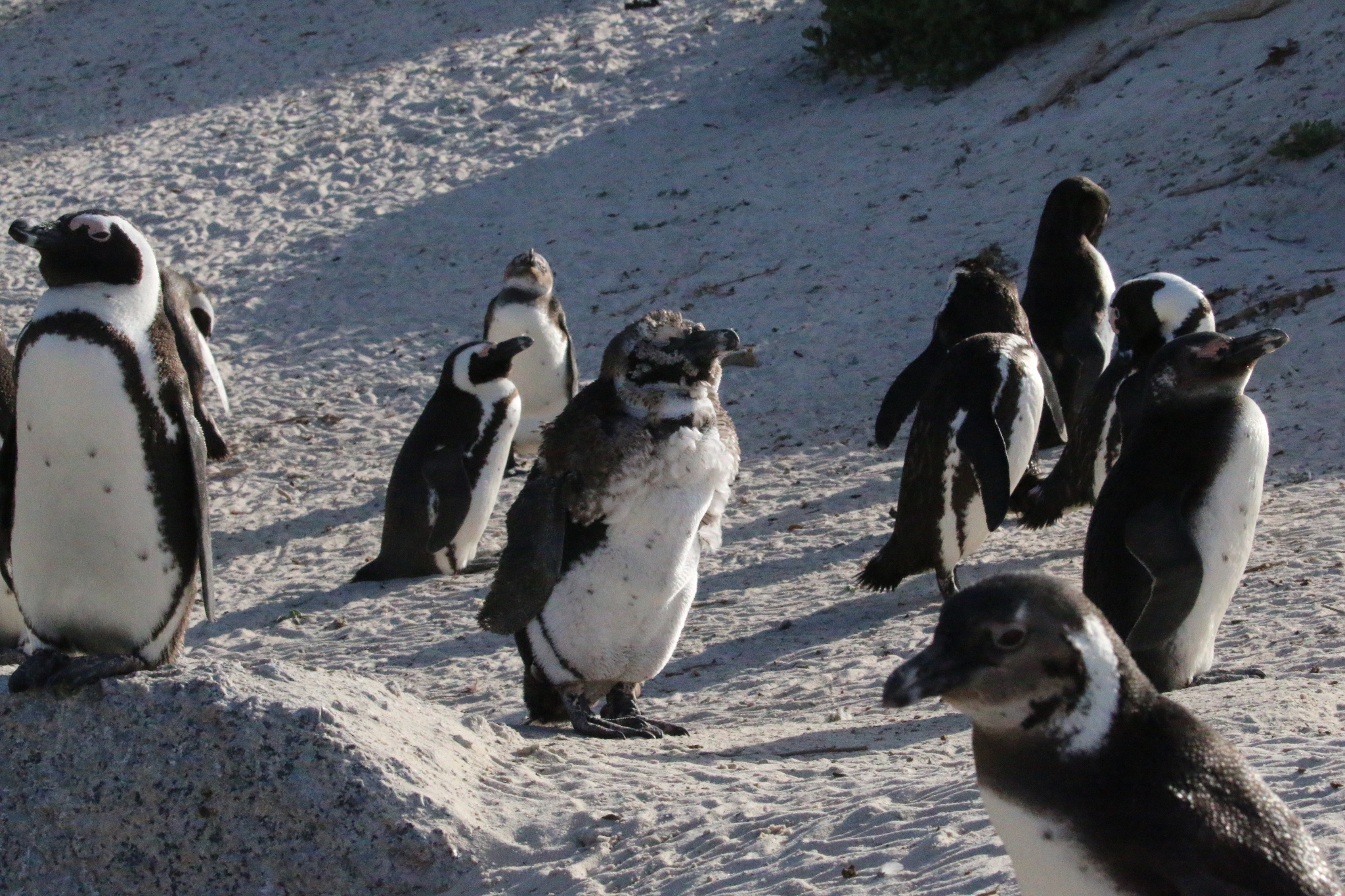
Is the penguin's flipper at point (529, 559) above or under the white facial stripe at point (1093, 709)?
under

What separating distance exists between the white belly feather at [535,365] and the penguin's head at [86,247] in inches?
201

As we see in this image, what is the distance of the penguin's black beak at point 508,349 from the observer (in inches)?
280

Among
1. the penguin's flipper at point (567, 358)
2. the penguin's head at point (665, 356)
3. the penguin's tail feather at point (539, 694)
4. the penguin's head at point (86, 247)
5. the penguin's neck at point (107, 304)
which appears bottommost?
the penguin's tail feather at point (539, 694)

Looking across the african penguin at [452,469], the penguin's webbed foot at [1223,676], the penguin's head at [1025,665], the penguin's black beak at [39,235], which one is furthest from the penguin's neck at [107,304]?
the african penguin at [452,469]

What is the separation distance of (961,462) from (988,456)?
118 mm

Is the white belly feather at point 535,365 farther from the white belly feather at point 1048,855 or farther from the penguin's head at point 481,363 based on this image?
the white belly feather at point 1048,855

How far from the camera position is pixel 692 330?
4.43 m

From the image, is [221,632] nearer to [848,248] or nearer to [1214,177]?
[848,248]

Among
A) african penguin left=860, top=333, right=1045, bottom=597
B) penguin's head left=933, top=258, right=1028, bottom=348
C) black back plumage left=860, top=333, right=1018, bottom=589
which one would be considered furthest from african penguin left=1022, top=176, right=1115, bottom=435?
black back plumage left=860, top=333, right=1018, bottom=589

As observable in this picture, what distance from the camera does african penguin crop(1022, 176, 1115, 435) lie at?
7.43m

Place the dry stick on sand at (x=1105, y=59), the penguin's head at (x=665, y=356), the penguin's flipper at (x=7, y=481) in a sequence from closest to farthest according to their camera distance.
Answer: the penguin's flipper at (x=7, y=481) < the penguin's head at (x=665, y=356) < the dry stick on sand at (x=1105, y=59)

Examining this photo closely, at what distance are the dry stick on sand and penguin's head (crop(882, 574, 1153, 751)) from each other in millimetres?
9509

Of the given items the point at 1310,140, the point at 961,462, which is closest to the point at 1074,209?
the point at 1310,140

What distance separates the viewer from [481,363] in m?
7.14
